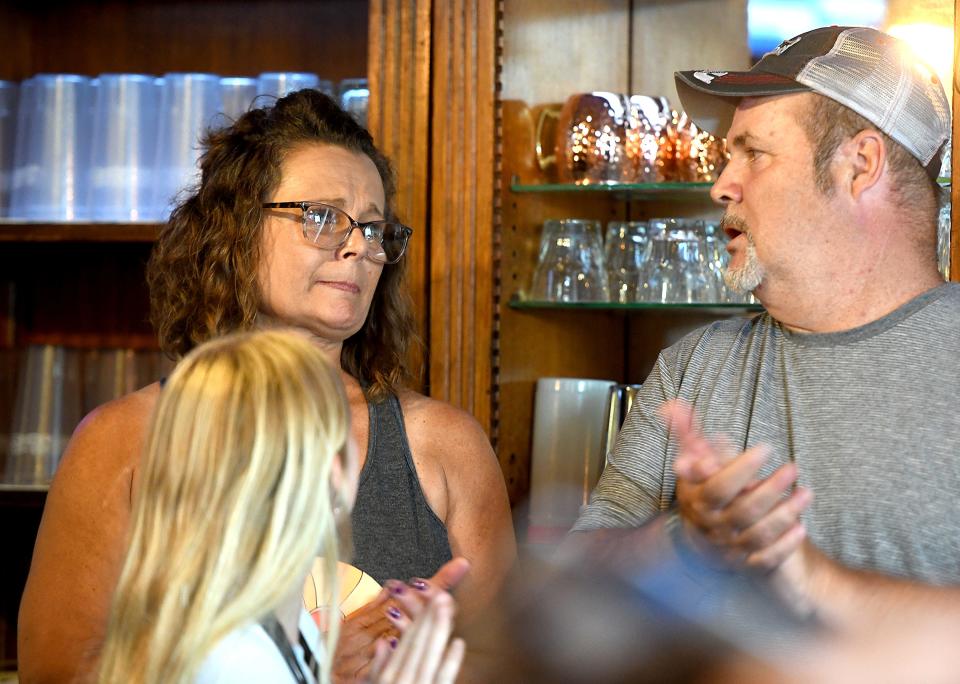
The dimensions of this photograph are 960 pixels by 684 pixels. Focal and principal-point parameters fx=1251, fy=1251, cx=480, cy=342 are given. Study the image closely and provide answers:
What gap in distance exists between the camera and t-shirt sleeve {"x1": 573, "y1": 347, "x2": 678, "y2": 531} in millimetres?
1791

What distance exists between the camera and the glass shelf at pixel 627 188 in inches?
93.6

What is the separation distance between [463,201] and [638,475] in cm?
75

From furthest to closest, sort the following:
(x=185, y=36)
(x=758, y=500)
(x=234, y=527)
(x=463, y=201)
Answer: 1. (x=185, y=36)
2. (x=463, y=201)
3. (x=758, y=500)
4. (x=234, y=527)

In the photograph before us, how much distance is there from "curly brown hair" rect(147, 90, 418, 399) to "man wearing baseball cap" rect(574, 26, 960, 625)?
48cm

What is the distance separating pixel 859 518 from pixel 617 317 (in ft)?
3.73

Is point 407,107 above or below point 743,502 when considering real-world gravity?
above

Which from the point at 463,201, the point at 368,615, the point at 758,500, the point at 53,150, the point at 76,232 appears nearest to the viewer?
the point at 758,500

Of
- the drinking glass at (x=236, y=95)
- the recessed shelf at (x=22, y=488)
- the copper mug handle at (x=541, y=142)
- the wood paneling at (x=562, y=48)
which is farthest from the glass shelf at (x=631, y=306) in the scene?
the recessed shelf at (x=22, y=488)

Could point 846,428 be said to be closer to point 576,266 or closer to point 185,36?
point 576,266

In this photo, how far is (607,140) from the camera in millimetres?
2404

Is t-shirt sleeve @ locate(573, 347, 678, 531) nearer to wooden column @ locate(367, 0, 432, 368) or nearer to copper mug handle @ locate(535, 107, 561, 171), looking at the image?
wooden column @ locate(367, 0, 432, 368)

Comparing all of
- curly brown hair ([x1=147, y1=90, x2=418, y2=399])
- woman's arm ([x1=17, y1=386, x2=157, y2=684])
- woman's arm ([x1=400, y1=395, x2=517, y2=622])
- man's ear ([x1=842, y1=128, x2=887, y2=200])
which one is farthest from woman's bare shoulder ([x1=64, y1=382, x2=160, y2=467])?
man's ear ([x1=842, y1=128, x2=887, y2=200])

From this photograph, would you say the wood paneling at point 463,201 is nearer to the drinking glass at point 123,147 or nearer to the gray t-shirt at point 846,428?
the gray t-shirt at point 846,428

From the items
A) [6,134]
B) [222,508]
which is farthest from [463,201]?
[222,508]
